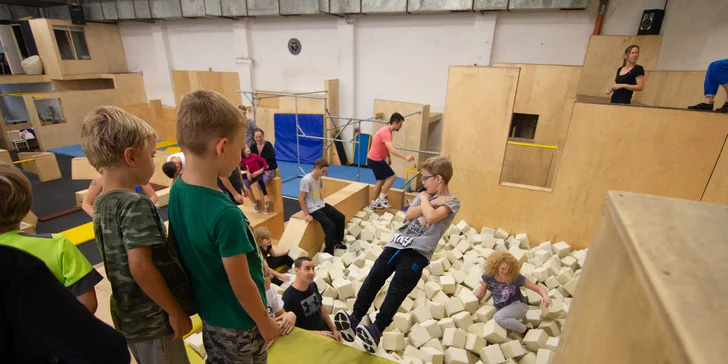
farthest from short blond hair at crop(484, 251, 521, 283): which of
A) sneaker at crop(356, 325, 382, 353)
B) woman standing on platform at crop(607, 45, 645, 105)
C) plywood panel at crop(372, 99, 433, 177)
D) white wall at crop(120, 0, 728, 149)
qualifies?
plywood panel at crop(372, 99, 433, 177)

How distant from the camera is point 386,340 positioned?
270cm

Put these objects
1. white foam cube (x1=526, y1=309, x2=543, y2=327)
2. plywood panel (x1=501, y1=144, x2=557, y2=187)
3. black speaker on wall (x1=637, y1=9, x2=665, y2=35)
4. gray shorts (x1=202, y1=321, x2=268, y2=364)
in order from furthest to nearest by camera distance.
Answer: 1. plywood panel (x1=501, y1=144, x2=557, y2=187)
2. black speaker on wall (x1=637, y1=9, x2=665, y2=35)
3. white foam cube (x1=526, y1=309, x2=543, y2=327)
4. gray shorts (x1=202, y1=321, x2=268, y2=364)

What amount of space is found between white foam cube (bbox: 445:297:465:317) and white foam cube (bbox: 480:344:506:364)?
17.1 inches

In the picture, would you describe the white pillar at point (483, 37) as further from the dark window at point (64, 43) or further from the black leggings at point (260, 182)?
the dark window at point (64, 43)

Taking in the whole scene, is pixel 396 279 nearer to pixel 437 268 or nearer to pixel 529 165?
pixel 437 268

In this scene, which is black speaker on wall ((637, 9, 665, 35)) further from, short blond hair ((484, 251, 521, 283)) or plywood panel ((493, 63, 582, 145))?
short blond hair ((484, 251, 521, 283))

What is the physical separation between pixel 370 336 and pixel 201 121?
71.6 inches

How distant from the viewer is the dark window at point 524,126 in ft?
22.7

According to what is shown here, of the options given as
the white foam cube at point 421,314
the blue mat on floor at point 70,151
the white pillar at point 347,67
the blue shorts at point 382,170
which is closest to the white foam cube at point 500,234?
the white foam cube at point 421,314

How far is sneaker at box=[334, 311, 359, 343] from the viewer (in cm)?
242

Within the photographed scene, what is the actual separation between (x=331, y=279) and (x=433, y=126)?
214 inches

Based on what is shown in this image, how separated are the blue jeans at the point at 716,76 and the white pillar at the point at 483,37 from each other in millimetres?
4150

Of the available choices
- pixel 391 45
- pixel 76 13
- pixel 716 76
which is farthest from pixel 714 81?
pixel 76 13

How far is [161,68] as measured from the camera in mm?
11500
